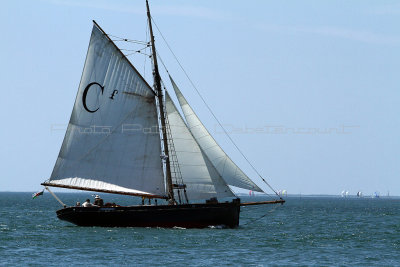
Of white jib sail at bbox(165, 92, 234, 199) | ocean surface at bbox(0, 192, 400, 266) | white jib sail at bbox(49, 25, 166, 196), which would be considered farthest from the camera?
white jib sail at bbox(49, 25, 166, 196)

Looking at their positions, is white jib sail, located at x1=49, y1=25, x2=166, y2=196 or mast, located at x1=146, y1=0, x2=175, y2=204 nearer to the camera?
mast, located at x1=146, y1=0, x2=175, y2=204

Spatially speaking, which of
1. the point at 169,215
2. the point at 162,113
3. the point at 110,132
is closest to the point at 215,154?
the point at 162,113

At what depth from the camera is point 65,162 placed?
4844 centimetres

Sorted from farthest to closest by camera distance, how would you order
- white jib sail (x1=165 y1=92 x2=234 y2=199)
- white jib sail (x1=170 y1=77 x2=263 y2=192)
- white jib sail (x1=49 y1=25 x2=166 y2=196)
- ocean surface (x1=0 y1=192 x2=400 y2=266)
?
white jib sail (x1=49 y1=25 x2=166 y2=196) < white jib sail (x1=165 y1=92 x2=234 y2=199) < white jib sail (x1=170 y1=77 x2=263 y2=192) < ocean surface (x1=0 y1=192 x2=400 y2=266)

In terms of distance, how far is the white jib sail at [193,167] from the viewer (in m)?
47.0

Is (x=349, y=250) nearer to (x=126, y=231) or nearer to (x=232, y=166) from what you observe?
(x=232, y=166)

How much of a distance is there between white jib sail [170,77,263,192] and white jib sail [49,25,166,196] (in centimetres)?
280

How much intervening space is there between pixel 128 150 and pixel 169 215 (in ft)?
16.9

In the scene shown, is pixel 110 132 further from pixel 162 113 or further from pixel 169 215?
pixel 169 215

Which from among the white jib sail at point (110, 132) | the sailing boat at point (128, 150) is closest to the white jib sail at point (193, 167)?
the sailing boat at point (128, 150)

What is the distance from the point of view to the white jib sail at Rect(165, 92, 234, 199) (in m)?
47.0

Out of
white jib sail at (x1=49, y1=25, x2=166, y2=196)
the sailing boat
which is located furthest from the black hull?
white jib sail at (x1=49, y1=25, x2=166, y2=196)

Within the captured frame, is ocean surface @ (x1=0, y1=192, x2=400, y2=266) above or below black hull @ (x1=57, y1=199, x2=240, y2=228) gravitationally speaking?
below

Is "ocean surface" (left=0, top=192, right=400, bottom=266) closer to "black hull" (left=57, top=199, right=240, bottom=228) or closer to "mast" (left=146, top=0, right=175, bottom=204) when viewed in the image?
"black hull" (left=57, top=199, right=240, bottom=228)
